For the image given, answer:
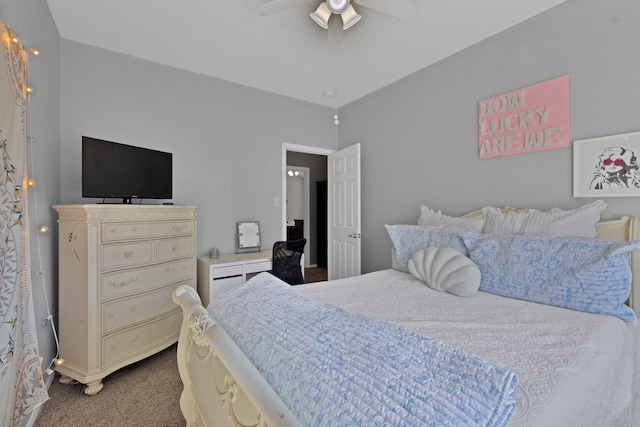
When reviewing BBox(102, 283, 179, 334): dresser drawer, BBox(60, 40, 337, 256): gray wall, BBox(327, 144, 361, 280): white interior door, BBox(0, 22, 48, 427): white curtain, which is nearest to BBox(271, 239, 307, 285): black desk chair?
BBox(60, 40, 337, 256): gray wall

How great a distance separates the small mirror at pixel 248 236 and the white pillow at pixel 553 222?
241cm

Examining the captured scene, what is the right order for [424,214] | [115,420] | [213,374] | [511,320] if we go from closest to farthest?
[213,374] → [511,320] → [115,420] → [424,214]

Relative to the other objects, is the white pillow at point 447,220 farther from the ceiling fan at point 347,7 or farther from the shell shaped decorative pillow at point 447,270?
the ceiling fan at point 347,7

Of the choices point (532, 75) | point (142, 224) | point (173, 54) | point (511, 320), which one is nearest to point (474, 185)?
point (532, 75)

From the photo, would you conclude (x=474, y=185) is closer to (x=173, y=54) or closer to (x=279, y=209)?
(x=279, y=209)

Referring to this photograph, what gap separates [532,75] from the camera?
6.98 feet

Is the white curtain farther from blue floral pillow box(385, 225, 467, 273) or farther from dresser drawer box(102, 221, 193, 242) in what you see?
blue floral pillow box(385, 225, 467, 273)

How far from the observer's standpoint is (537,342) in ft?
3.67

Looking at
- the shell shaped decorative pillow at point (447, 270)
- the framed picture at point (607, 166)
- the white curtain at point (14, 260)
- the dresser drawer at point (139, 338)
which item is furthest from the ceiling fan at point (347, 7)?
the dresser drawer at point (139, 338)

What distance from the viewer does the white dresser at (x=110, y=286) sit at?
74.3 inches

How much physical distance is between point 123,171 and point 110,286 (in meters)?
0.90

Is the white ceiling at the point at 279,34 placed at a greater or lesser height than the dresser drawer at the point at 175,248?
greater

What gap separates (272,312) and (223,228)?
2220 mm

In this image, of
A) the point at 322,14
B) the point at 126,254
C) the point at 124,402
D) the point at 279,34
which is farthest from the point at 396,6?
the point at 124,402
